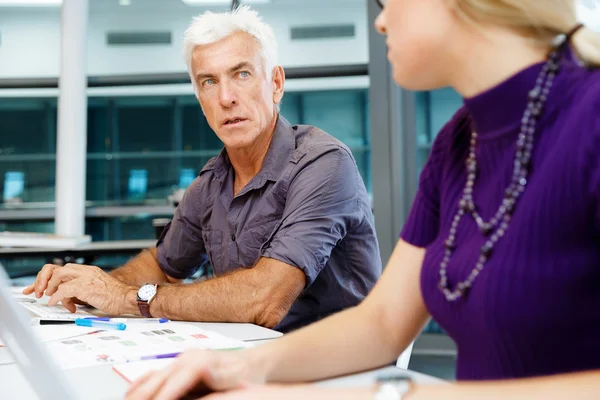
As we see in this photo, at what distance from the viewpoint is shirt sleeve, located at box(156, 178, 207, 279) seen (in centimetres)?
234

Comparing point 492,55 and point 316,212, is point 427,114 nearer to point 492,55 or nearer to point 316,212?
point 316,212

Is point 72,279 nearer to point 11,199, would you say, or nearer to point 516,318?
point 516,318

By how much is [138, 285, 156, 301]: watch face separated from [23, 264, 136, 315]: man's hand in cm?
3

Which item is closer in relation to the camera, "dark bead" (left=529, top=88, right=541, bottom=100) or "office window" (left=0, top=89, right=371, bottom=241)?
"dark bead" (left=529, top=88, right=541, bottom=100)

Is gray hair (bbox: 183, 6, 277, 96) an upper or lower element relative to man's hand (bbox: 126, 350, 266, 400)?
upper

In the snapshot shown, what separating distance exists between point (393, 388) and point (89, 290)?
3.89 feet

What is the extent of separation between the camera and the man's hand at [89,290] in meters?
1.76

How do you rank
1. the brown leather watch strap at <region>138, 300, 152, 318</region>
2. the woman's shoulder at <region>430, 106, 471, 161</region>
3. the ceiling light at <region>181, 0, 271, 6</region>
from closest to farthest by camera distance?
the woman's shoulder at <region>430, 106, 471, 161</region> → the brown leather watch strap at <region>138, 300, 152, 318</region> → the ceiling light at <region>181, 0, 271, 6</region>

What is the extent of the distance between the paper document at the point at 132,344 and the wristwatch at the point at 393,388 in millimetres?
555

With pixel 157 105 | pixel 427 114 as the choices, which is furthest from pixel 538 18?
pixel 157 105

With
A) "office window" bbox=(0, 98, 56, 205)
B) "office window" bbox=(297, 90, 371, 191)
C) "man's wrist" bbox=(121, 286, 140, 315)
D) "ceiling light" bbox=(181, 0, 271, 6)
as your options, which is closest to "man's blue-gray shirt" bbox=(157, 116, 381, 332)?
"man's wrist" bbox=(121, 286, 140, 315)

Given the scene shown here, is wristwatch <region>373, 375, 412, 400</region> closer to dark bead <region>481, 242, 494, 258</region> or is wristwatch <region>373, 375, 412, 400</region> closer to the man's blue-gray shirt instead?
dark bead <region>481, 242, 494, 258</region>

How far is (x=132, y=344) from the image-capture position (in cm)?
136

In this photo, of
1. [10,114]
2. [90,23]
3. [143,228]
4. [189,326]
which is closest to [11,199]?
[10,114]
